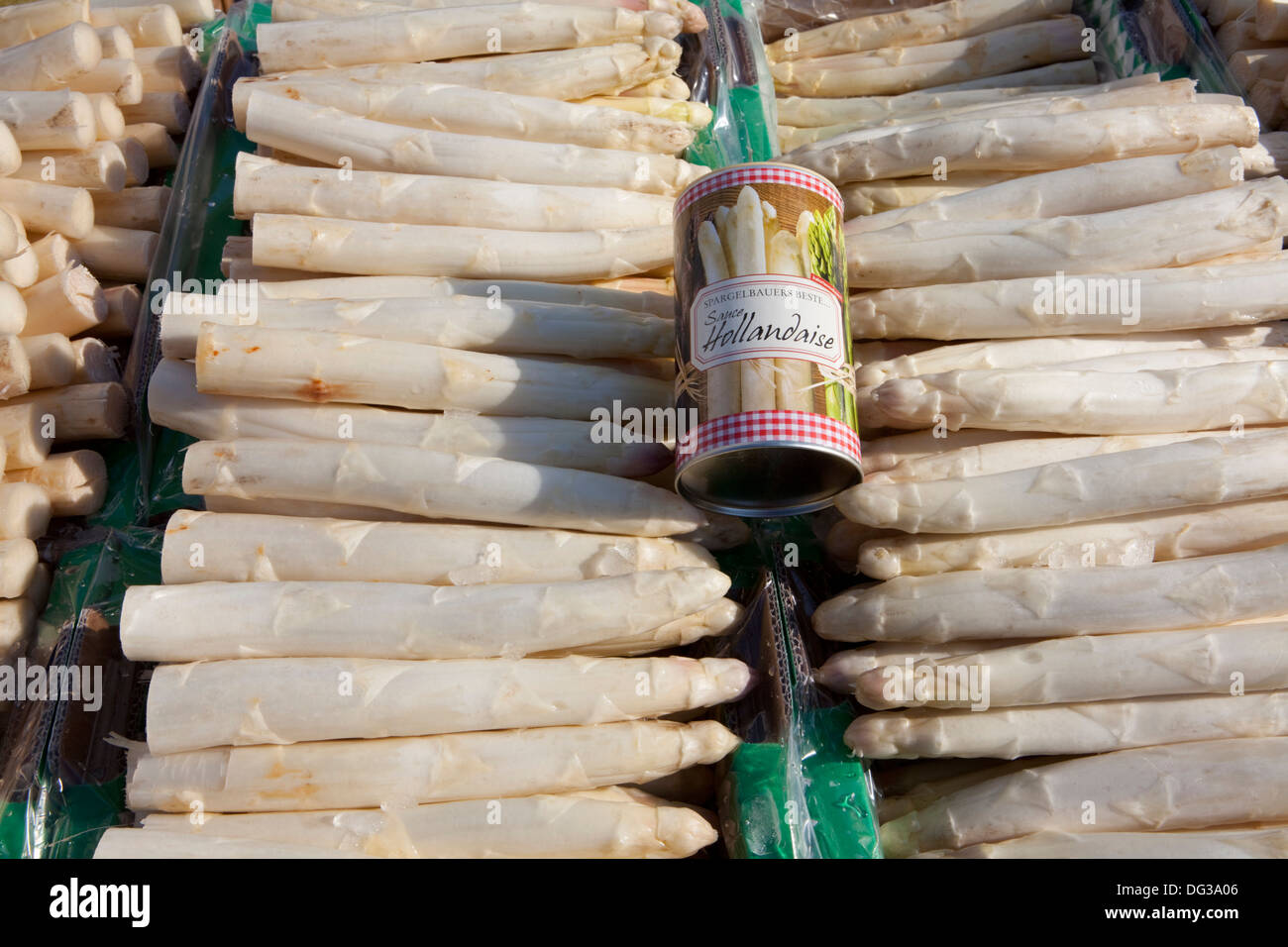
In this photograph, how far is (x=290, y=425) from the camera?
3305 mm

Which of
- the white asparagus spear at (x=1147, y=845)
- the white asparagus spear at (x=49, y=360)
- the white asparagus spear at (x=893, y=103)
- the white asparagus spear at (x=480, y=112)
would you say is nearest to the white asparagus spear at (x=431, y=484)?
the white asparagus spear at (x=49, y=360)

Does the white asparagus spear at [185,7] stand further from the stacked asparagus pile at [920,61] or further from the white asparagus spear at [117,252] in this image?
the stacked asparagus pile at [920,61]

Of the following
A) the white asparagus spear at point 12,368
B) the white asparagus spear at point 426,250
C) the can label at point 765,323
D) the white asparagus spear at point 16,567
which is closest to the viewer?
the can label at point 765,323

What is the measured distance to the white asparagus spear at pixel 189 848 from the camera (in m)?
2.65

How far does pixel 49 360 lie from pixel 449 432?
6.12ft

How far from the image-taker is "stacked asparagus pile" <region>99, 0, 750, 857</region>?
2.80 m

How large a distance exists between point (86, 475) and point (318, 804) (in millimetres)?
1857

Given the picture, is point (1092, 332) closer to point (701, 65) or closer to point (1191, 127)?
point (1191, 127)

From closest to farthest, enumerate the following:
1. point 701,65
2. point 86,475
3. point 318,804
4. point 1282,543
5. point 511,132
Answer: point 318,804, point 1282,543, point 86,475, point 511,132, point 701,65

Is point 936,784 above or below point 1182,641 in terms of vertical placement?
below

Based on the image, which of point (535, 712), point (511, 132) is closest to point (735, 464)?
point (535, 712)

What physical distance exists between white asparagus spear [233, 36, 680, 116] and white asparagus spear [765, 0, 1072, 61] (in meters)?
1.55

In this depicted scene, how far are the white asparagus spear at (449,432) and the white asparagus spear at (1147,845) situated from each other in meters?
1.70

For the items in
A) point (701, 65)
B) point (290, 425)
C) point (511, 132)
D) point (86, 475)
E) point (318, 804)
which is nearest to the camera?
point (318, 804)
